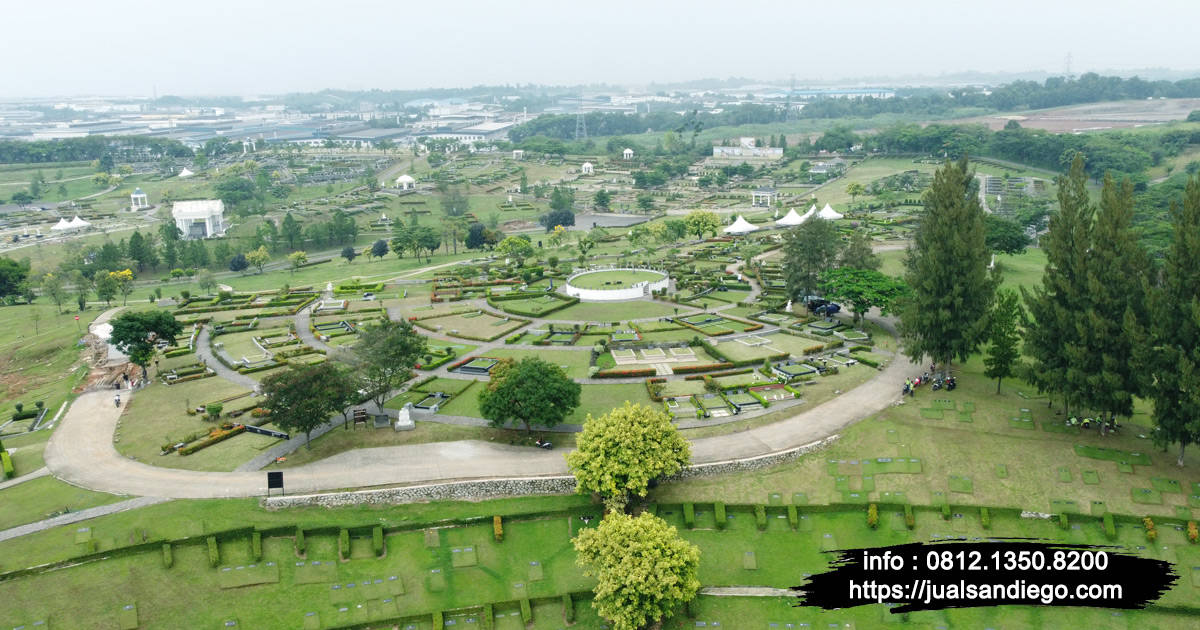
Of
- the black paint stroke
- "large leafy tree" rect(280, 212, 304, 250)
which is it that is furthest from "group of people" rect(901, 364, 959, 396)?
"large leafy tree" rect(280, 212, 304, 250)

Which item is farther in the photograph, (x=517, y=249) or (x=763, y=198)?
(x=763, y=198)

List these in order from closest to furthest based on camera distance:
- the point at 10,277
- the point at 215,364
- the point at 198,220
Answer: the point at 215,364
the point at 10,277
the point at 198,220

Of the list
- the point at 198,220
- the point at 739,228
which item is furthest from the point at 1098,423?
the point at 198,220

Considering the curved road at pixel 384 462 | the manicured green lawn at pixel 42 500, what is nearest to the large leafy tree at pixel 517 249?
the curved road at pixel 384 462

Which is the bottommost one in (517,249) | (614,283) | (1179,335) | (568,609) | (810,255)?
(568,609)

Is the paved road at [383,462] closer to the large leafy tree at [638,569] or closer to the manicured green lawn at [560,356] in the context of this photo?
the large leafy tree at [638,569]

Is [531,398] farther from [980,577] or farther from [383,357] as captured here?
[980,577]

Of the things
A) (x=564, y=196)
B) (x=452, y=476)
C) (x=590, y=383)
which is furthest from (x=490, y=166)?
(x=452, y=476)

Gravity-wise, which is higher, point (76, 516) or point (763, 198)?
point (763, 198)
